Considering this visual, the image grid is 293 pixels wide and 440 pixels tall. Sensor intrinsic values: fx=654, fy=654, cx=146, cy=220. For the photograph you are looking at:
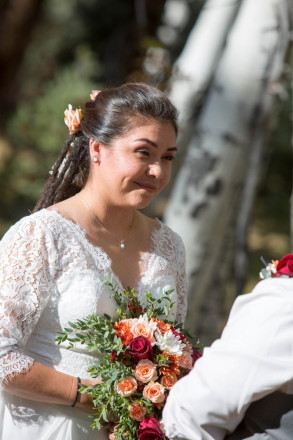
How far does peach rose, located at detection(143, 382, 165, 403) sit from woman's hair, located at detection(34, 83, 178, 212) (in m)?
1.06

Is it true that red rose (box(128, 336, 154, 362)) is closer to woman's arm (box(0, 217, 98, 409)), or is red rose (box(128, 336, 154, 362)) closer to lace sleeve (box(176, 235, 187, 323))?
woman's arm (box(0, 217, 98, 409))

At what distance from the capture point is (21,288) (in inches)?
99.7

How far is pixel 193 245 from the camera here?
4598mm

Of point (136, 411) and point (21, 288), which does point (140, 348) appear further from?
point (21, 288)

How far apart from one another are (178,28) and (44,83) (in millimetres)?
6468

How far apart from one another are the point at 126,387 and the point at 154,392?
11 centimetres

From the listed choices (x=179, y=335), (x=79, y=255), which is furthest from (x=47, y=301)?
(x=179, y=335)

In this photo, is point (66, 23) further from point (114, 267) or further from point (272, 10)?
point (114, 267)

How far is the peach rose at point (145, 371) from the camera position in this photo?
2420 millimetres

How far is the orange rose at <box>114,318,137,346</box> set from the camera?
252 centimetres

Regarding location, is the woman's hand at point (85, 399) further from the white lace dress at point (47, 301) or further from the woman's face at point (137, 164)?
the woman's face at point (137, 164)

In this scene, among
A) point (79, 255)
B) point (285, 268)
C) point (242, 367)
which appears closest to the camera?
point (242, 367)

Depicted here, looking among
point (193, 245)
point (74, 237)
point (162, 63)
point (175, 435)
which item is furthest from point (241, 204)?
point (175, 435)

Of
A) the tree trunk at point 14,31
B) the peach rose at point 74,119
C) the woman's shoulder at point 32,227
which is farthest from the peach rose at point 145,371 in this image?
the tree trunk at point 14,31
